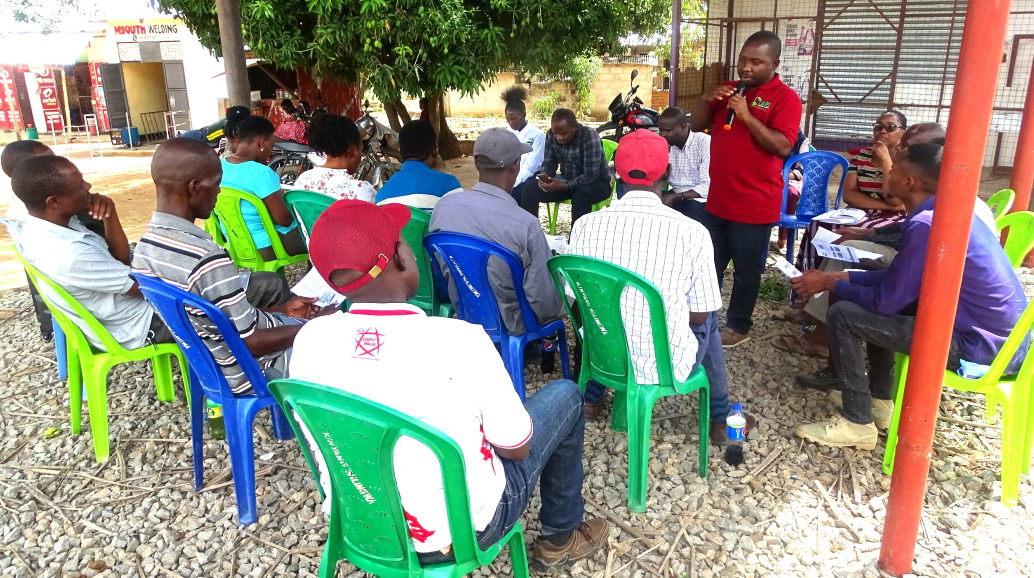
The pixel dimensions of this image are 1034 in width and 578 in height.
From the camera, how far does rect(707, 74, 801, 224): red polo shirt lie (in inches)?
152

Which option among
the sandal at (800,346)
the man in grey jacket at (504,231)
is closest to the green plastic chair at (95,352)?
the man in grey jacket at (504,231)

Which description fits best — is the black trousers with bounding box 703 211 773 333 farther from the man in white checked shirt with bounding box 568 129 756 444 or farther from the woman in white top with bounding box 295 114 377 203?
the woman in white top with bounding box 295 114 377 203

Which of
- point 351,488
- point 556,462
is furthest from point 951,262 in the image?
point 351,488

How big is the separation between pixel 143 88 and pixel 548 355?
1969 centimetres

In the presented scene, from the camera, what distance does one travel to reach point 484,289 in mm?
3328

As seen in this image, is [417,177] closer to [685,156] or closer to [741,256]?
[741,256]

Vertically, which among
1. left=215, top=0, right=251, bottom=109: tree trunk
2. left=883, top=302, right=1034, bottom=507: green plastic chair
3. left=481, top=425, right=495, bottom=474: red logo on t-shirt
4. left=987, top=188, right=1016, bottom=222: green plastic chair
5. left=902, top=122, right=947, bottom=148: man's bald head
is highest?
left=215, top=0, right=251, bottom=109: tree trunk

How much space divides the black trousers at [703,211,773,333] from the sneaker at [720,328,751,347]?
0.04 metres

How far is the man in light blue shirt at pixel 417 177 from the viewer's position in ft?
14.0

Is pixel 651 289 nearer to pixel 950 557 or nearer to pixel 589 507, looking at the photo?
pixel 589 507

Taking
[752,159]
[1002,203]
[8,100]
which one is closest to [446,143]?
[752,159]

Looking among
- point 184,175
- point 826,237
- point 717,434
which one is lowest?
point 717,434

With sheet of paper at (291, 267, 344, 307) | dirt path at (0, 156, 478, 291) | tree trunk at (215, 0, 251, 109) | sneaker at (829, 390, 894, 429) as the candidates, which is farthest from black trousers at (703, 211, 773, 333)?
dirt path at (0, 156, 478, 291)

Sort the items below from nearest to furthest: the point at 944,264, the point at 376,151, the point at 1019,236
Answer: the point at 944,264 → the point at 1019,236 → the point at 376,151
